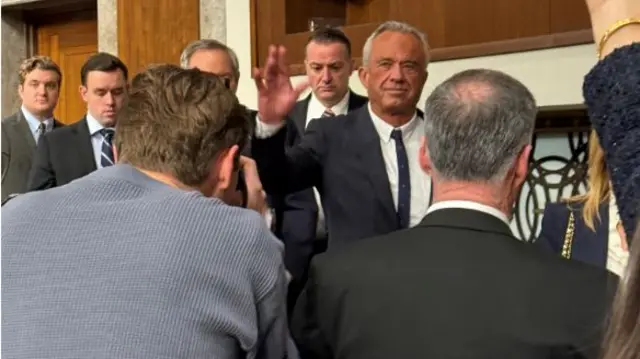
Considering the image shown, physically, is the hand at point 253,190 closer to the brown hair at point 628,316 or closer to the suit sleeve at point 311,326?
the suit sleeve at point 311,326

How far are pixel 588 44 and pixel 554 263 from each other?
8.12 feet

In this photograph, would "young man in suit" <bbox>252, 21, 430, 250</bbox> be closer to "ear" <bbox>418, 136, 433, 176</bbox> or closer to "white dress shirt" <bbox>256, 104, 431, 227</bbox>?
"white dress shirt" <bbox>256, 104, 431, 227</bbox>

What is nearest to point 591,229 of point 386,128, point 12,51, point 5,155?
point 386,128

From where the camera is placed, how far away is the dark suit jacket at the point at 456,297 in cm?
133

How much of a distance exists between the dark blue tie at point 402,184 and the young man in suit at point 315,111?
1.51 feet

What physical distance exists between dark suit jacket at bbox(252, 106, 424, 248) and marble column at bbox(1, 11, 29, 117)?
401 centimetres

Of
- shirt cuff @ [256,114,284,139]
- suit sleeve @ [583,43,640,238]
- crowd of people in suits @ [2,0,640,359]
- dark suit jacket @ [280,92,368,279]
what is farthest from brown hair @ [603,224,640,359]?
dark suit jacket @ [280,92,368,279]

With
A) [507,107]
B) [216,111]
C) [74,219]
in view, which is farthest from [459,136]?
[74,219]

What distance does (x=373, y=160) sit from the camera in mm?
2537

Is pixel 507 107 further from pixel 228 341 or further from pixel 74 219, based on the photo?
pixel 74 219

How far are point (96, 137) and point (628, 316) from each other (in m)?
2.70

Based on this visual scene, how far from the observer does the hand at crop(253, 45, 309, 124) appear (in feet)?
6.83

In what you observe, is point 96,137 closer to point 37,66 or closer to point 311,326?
point 37,66

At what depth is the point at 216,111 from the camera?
151cm
